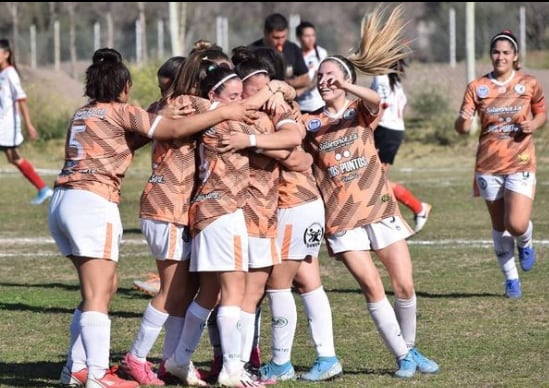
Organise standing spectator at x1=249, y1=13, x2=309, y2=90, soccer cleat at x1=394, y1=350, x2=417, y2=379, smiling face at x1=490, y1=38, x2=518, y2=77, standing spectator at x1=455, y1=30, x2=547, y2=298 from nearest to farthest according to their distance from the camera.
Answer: soccer cleat at x1=394, y1=350, x2=417, y2=379 → smiling face at x1=490, y1=38, x2=518, y2=77 → standing spectator at x1=455, y1=30, x2=547, y2=298 → standing spectator at x1=249, y1=13, x2=309, y2=90

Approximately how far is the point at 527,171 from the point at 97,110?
14.2 ft

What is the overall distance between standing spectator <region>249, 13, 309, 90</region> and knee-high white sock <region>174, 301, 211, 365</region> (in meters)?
5.52

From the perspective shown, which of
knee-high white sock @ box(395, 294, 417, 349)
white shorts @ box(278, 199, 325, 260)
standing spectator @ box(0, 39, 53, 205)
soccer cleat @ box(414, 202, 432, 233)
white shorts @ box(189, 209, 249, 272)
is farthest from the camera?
standing spectator @ box(0, 39, 53, 205)

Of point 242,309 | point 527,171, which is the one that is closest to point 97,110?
point 242,309

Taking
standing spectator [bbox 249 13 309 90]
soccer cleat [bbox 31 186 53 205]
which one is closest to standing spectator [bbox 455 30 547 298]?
standing spectator [bbox 249 13 309 90]

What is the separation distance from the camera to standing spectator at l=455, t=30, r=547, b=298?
378 inches

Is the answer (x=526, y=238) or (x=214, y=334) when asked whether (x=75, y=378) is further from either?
(x=526, y=238)

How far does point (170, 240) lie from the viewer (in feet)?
21.3

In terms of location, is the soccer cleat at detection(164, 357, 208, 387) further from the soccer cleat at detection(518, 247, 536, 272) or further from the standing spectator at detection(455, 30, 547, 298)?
the soccer cleat at detection(518, 247, 536, 272)

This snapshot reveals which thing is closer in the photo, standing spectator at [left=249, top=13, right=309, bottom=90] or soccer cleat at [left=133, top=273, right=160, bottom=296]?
soccer cleat at [left=133, top=273, right=160, bottom=296]

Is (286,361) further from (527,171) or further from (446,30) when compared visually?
(446,30)

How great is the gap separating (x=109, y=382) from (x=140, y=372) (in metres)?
0.38

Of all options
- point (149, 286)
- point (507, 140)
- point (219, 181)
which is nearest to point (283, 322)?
point (219, 181)

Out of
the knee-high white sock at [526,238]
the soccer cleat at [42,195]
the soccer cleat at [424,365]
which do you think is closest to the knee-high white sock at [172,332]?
the soccer cleat at [424,365]
